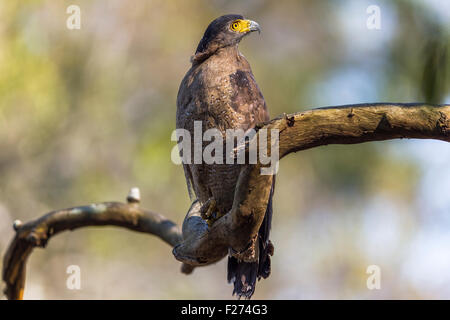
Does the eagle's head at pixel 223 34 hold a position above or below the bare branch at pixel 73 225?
above

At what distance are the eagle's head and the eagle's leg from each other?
3.87 ft

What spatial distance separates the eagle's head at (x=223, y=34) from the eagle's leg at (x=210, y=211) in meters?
1.18

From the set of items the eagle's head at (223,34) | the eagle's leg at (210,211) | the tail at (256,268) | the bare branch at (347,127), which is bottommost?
the tail at (256,268)

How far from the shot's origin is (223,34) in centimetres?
473

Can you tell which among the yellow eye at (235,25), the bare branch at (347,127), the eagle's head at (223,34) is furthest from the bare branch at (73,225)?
the bare branch at (347,127)

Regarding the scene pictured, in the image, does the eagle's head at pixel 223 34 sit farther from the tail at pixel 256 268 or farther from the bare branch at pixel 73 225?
the bare branch at pixel 73 225

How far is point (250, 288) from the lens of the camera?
4406mm

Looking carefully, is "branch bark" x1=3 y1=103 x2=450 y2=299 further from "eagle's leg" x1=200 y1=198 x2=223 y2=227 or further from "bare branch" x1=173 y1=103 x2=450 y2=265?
"eagle's leg" x1=200 y1=198 x2=223 y2=227

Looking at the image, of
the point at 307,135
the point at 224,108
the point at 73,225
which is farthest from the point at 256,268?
the point at 73,225

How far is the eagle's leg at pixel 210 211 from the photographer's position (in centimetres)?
441

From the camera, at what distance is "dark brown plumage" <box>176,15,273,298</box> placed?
4.36m

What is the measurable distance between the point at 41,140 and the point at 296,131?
10280 mm

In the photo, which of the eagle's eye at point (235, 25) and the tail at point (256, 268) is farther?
the eagle's eye at point (235, 25)
